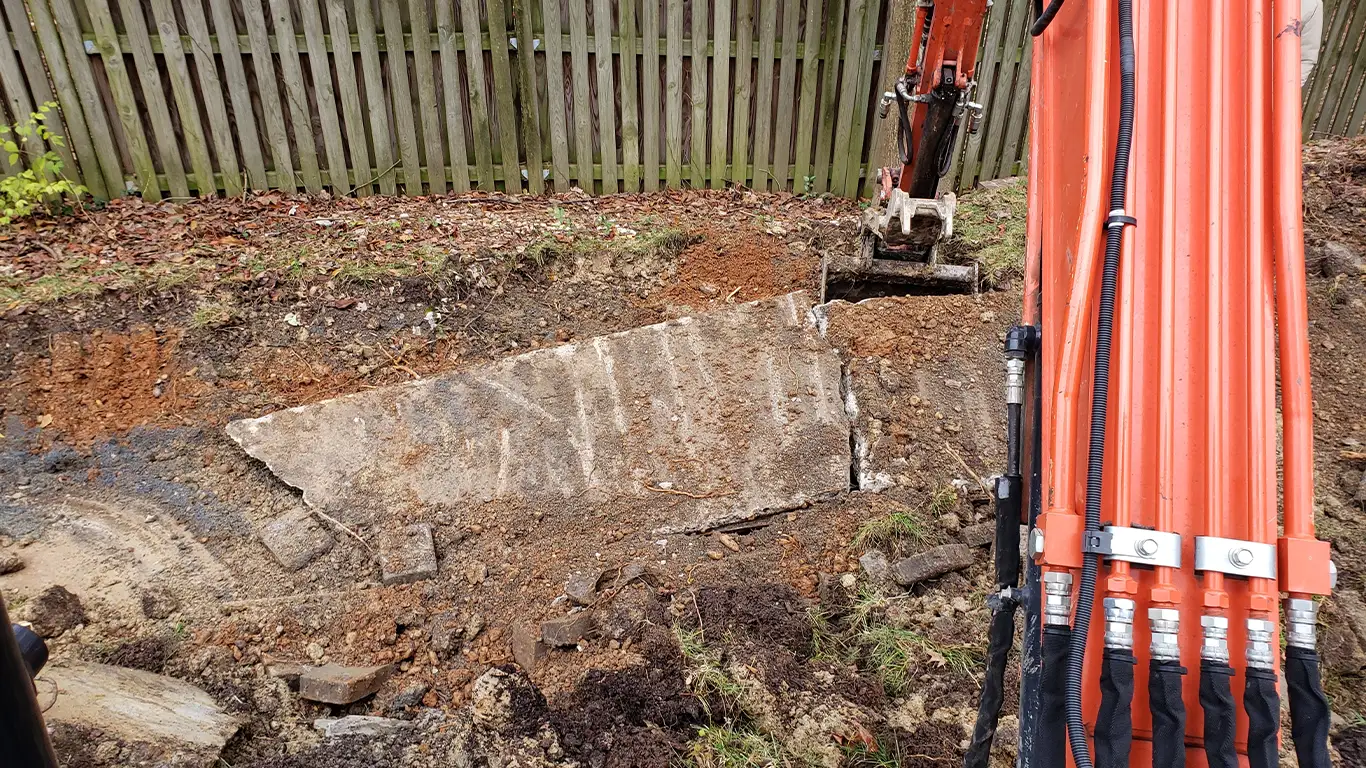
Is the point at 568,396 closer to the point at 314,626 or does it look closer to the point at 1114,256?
the point at 314,626

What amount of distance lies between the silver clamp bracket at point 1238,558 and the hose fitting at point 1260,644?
0.08 m

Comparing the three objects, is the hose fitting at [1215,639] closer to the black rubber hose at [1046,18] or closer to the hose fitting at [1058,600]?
the hose fitting at [1058,600]

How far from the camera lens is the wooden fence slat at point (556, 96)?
539 cm

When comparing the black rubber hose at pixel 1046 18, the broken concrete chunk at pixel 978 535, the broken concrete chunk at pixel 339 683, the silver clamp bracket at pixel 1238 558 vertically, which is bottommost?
the broken concrete chunk at pixel 339 683

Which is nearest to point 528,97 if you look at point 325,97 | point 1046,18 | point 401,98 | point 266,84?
point 401,98

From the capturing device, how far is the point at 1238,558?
1264 millimetres

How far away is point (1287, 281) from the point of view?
137cm

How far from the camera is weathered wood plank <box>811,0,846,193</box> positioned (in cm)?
564

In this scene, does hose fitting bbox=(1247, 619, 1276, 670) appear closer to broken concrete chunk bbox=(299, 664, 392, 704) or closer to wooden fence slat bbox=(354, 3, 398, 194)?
broken concrete chunk bbox=(299, 664, 392, 704)

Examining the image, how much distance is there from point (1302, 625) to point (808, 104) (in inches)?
210

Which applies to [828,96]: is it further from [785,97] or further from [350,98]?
[350,98]

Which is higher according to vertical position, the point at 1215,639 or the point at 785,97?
the point at 785,97

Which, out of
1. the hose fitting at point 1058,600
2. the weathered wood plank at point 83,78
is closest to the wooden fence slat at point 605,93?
the weathered wood plank at point 83,78

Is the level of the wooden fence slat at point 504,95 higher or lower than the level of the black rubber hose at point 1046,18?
lower
